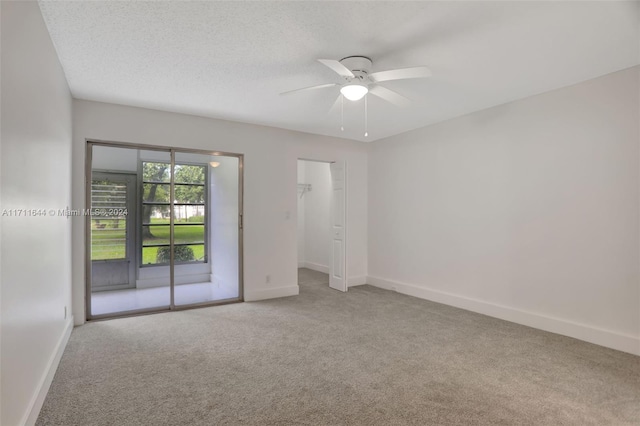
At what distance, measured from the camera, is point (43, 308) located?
2.44 metres

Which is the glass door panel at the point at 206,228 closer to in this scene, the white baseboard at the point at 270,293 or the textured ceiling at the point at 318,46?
the white baseboard at the point at 270,293

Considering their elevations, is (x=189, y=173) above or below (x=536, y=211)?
above

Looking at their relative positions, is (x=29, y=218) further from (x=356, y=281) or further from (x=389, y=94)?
(x=356, y=281)

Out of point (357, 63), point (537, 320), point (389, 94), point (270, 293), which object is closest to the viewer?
point (357, 63)

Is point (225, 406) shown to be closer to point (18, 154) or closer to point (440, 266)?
point (18, 154)

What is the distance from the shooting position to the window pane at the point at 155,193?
4895mm

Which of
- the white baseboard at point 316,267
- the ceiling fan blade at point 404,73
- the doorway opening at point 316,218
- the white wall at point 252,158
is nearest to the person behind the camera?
the ceiling fan blade at point 404,73

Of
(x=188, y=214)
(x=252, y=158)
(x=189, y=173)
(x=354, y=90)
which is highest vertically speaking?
(x=354, y=90)

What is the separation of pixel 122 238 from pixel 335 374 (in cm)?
386

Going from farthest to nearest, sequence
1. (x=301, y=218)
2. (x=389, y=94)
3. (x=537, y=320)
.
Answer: (x=301, y=218)
(x=537, y=320)
(x=389, y=94)

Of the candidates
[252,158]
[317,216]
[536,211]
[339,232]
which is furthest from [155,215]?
[536,211]

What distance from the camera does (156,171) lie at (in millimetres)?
4918

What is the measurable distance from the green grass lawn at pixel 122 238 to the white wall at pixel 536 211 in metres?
3.33

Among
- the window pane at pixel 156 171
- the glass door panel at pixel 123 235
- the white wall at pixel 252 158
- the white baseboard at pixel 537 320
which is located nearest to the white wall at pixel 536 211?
the white baseboard at pixel 537 320
